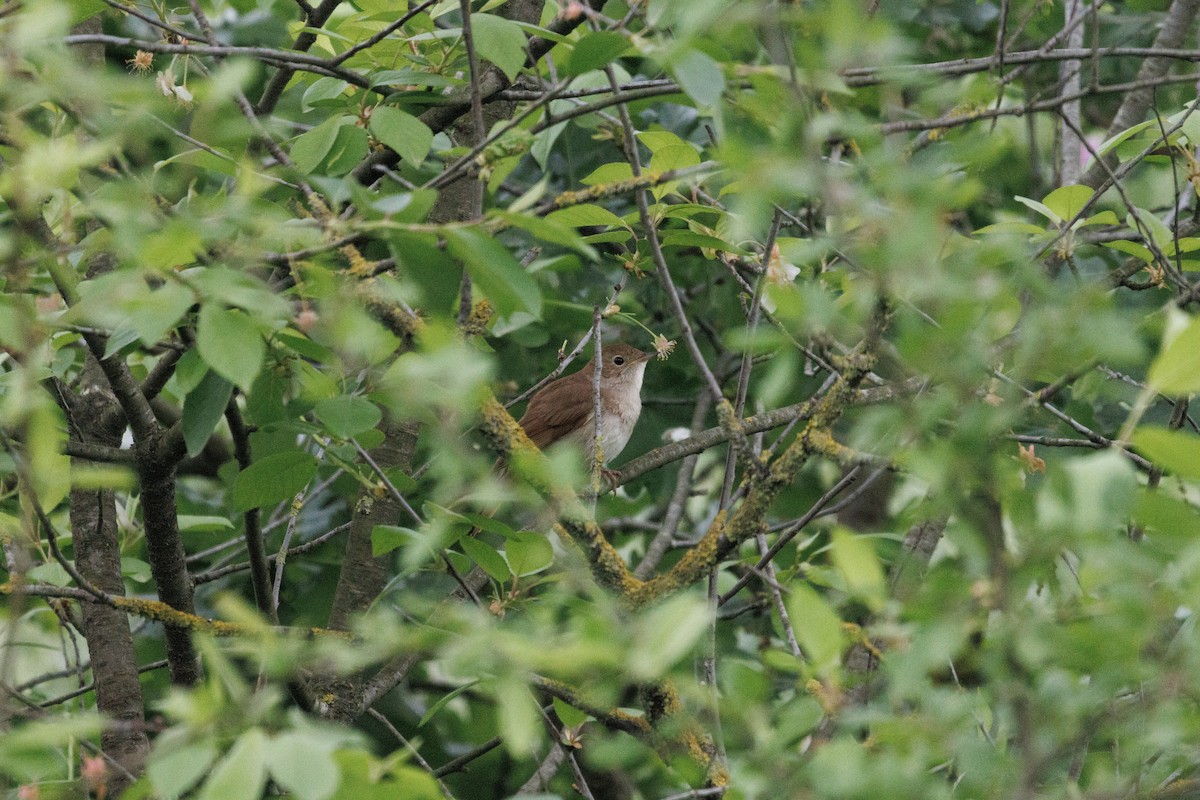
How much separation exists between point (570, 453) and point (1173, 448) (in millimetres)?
741

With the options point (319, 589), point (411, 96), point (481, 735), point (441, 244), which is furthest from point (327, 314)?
point (481, 735)

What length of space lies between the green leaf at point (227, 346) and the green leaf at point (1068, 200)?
218 centimetres

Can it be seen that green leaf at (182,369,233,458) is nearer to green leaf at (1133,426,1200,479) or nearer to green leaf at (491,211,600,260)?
green leaf at (491,211,600,260)

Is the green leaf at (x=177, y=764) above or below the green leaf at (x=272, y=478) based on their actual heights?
above

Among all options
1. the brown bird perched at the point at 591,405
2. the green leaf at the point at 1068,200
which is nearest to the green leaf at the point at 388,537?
the green leaf at the point at 1068,200

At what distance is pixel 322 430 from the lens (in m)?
2.85

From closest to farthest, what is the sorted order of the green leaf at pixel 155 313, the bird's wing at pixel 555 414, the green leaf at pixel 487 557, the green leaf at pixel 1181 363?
the green leaf at pixel 1181 363 → the green leaf at pixel 155 313 → the green leaf at pixel 487 557 → the bird's wing at pixel 555 414

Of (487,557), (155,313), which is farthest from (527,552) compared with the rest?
(155,313)

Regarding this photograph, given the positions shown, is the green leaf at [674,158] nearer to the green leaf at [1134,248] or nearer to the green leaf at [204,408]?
the green leaf at [204,408]

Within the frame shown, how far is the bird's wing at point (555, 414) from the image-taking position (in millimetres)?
6941

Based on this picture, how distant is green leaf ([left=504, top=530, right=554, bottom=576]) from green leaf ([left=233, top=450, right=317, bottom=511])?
1.64 ft

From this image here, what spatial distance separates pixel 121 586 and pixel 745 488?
6.83 ft

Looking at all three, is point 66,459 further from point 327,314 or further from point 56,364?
point 327,314

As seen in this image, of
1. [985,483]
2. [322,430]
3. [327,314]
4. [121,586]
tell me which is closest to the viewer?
[985,483]
